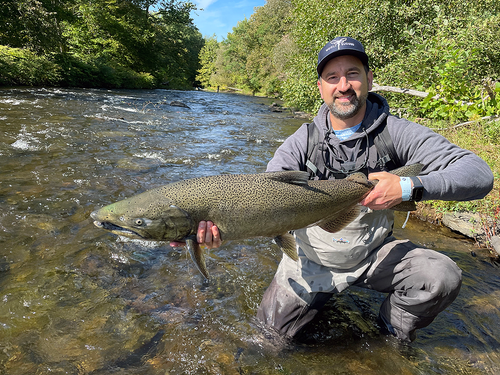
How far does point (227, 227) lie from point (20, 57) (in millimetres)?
21380

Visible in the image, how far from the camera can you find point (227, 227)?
2520mm

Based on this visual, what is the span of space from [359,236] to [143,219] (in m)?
1.84

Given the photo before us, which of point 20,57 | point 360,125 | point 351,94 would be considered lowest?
point 360,125

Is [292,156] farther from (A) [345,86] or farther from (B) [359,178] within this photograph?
(A) [345,86]

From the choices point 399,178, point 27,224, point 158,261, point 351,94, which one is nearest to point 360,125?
point 351,94

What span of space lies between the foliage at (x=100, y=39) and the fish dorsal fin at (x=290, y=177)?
20.1 m

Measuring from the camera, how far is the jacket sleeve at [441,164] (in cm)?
238

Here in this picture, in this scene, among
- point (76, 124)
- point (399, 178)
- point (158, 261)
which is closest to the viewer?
point (399, 178)

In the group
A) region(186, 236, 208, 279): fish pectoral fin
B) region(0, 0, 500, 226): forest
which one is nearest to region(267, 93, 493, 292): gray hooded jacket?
region(186, 236, 208, 279): fish pectoral fin

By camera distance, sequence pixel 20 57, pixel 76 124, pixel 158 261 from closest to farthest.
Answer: pixel 158 261
pixel 76 124
pixel 20 57

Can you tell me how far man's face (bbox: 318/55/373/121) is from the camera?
115 inches

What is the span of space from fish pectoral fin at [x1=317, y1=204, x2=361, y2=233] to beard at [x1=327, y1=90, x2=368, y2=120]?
2.78 feet

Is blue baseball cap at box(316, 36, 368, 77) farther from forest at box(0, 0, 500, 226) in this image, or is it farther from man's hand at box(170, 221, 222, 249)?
forest at box(0, 0, 500, 226)

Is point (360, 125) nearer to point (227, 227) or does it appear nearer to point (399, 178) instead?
point (399, 178)
